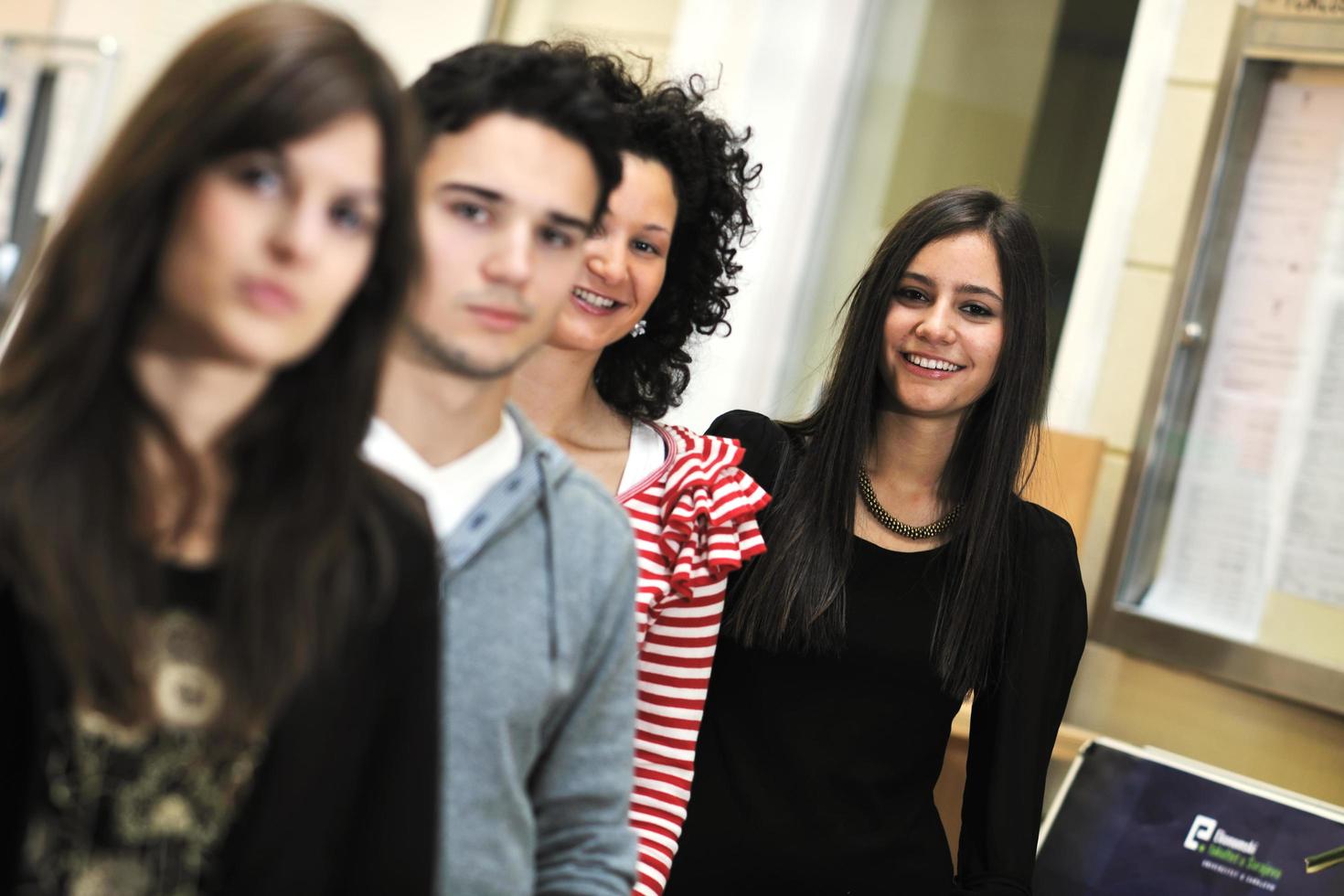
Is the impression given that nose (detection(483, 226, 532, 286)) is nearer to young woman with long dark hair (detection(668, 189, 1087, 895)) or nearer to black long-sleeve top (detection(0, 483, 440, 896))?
black long-sleeve top (detection(0, 483, 440, 896))

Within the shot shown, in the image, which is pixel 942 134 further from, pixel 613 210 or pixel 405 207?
pixel 405 207

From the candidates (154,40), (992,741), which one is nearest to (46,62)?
(154,40)

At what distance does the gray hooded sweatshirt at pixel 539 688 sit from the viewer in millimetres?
1120

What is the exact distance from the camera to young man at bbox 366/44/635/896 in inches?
44.0

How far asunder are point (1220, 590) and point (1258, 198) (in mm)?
804

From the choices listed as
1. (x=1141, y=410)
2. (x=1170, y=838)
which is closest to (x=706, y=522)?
(x=1170, y=838)

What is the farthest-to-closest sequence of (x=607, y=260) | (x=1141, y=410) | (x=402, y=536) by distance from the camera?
(x=1141, y=410) → (x=607, y=260) → (x=402, y=536)

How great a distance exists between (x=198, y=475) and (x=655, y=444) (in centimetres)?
94

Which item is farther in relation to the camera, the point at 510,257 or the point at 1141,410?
the point at 1141,410

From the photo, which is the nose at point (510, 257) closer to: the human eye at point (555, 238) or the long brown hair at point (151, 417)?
the human eye at point (555, 238)

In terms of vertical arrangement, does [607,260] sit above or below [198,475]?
above

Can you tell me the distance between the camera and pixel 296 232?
2.84ft

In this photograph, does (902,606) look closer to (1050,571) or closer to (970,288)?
(1050,571)

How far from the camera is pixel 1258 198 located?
9.45ft
